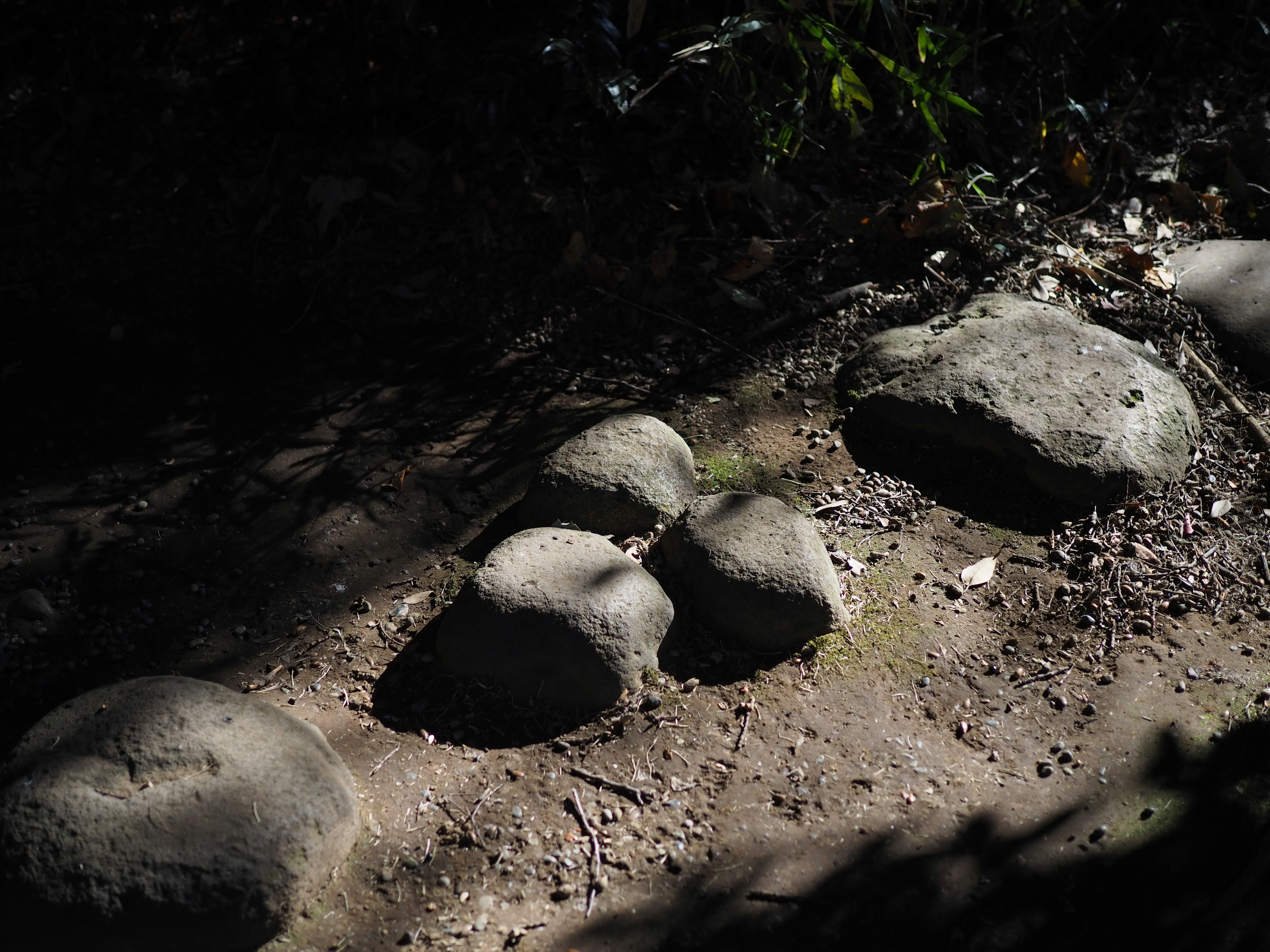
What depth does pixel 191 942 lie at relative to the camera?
6.13 ft

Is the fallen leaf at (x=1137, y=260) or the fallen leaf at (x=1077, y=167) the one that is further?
the fallen leaf at (x=1077, y=167)

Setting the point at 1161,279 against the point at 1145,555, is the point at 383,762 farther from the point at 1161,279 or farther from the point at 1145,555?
the point at 1161,279

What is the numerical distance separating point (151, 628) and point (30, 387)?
4.05 ft

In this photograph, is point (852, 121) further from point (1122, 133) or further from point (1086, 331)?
point (1122, 133)

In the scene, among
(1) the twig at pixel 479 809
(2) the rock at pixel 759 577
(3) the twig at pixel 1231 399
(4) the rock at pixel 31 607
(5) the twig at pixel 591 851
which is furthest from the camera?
(3) the twig at pixel 1231 399

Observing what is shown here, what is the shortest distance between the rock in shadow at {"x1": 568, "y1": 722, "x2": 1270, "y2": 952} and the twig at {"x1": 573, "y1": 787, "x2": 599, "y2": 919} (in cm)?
6

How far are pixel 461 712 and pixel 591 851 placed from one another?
507 millimetres

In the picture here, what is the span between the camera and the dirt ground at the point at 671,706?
2.01 m

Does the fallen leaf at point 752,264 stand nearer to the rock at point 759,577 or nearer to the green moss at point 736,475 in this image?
the green moss at point 736,475

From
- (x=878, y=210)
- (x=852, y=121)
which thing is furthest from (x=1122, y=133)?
(x=852, y=121)

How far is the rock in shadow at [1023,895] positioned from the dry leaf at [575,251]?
92.6 inches

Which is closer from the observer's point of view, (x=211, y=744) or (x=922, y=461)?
(x=211, y=744)

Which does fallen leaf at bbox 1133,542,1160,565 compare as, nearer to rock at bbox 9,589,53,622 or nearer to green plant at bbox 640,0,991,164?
green plant at bbox 640,0,991,164

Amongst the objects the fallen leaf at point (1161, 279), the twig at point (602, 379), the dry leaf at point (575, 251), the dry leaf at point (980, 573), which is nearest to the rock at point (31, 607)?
the twig at point (602, 379)
